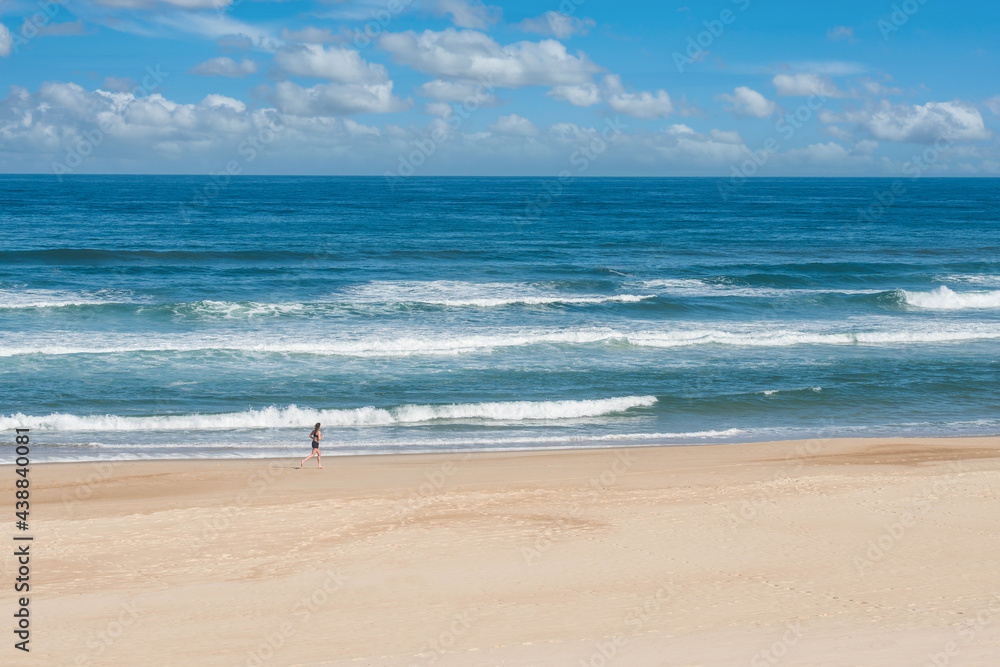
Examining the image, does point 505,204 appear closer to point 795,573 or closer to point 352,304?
point 352,304

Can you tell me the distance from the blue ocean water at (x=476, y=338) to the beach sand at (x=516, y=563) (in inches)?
109

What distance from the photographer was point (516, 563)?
10.2 meters

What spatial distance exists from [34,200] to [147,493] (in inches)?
2831

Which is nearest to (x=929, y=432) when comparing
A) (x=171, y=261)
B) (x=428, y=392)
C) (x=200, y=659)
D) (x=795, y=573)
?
(x=795, y=573)

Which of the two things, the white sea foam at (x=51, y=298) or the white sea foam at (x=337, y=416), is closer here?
the white sea foam at (x=337, y=416)
